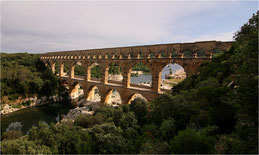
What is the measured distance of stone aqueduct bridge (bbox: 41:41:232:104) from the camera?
12797mm

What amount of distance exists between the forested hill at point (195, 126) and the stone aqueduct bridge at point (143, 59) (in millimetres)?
2828

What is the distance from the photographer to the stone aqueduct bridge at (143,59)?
12.8 meters

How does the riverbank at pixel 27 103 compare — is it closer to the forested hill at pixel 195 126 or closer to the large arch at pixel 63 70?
the large arch at pixel 63 70

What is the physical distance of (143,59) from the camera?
15.6 metres

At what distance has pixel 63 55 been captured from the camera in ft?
91.0

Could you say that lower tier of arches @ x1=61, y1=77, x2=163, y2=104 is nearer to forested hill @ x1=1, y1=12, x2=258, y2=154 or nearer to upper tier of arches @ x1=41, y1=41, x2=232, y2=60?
upper tier of arches @ x1=41, y1=41, x2=232, y2=60

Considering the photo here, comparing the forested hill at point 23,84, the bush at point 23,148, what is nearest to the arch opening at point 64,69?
the forested hill at point 23,84

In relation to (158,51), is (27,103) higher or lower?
lower

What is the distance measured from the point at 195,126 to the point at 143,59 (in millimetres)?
10459

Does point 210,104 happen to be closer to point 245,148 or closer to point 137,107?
point 245,148

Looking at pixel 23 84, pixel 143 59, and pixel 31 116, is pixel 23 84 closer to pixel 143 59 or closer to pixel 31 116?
pixel 31 116

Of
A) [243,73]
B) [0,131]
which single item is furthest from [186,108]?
[0,131]

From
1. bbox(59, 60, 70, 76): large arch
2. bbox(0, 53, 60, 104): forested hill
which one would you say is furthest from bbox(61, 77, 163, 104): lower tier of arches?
bbox(0, 53, 60, 104): forested hill

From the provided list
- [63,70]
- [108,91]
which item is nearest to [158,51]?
[108,91]
